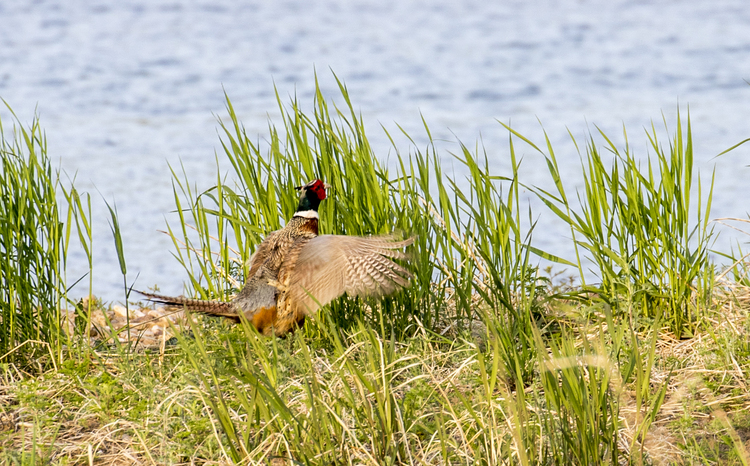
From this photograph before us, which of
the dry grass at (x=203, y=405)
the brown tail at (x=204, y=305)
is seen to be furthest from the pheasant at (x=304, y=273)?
the dry grass at (x=203, y=405)

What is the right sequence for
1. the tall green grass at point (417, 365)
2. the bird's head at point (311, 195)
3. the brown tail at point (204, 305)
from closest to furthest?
1. the tall green grass at point (417, 365)
2. the brown tail at point (204, 305)
3. the bird's head at point (311, 195)

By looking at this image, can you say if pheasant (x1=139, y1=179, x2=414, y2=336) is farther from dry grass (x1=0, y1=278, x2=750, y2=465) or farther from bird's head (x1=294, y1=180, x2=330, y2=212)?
dry grass (x1=0, y1=278, x2=750, y2=465)

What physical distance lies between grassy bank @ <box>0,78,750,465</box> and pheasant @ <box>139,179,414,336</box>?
12 centimetres

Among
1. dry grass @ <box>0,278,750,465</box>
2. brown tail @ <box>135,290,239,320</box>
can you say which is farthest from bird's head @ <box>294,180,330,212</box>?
dry grass @ <box>0,278,750,465</box>

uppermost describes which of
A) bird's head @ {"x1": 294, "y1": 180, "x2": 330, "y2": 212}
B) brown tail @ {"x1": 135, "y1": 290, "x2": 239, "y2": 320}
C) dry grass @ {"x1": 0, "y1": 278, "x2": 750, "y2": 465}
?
bird's head @ {"x1": 294, "y1": 180, "x2": 330, "y2": 212}

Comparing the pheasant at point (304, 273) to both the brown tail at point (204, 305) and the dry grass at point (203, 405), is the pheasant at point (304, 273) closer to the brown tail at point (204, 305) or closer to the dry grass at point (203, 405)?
the brown tail at point (204, 305)

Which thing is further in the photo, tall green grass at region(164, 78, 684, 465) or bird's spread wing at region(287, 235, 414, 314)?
bird's spread wing at region(287, 235, 414, 314)

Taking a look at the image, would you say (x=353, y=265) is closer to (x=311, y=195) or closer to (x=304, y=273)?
(x=304, y=273)

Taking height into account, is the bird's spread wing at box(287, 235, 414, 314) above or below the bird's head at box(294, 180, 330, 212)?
below

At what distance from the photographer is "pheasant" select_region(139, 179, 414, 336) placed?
3605 millimetres

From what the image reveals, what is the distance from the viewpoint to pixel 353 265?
3.60 m

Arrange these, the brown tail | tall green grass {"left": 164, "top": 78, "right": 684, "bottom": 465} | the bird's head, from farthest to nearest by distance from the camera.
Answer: the bird's head → the brown tail → tall green grass {"left": 164, "top": 78, "right": 684, "bottom": 465}

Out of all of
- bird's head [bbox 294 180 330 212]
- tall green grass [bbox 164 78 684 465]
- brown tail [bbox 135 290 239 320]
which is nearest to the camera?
tall green grass [bbox 164 78 684 465]

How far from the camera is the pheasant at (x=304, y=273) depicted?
3605 millimetres
